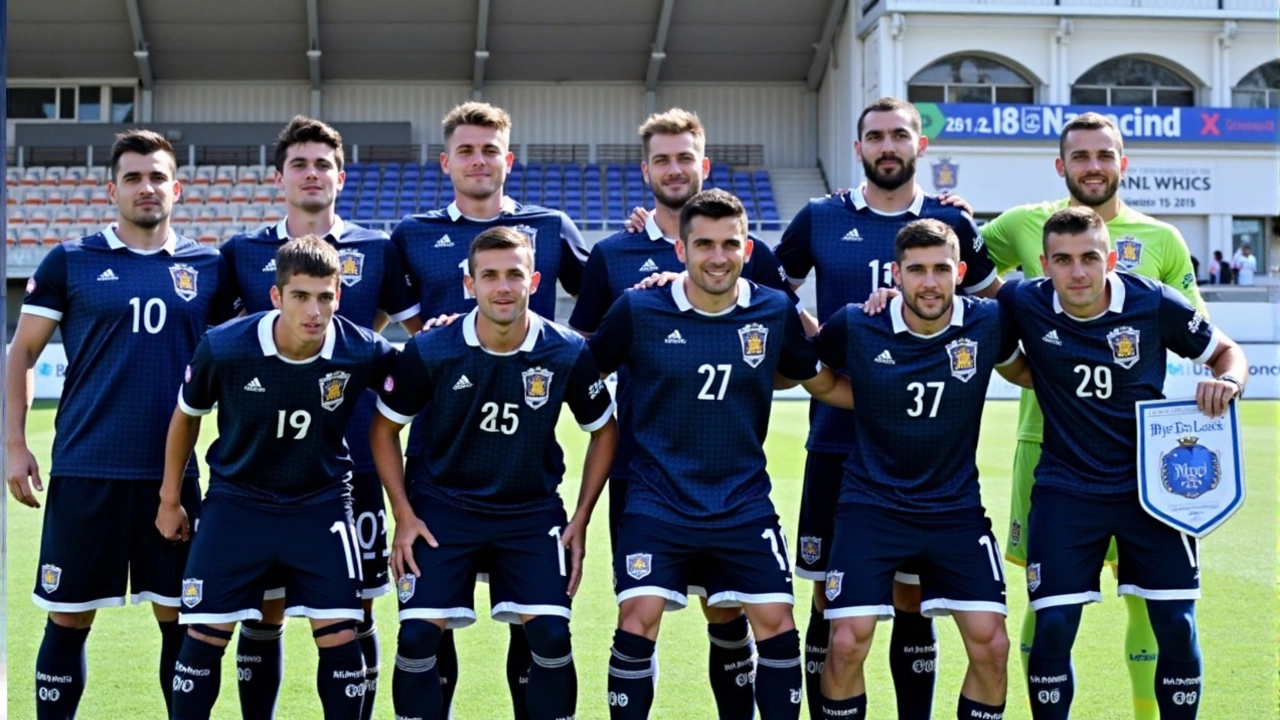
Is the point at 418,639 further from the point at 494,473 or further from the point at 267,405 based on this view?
the point at 267,405

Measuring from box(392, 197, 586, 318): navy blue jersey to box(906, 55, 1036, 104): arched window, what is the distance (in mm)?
22376

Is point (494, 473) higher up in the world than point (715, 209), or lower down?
lower down

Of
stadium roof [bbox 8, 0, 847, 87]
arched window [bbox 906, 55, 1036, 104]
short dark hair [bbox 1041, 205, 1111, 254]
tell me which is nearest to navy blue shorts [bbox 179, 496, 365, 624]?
short dark hair [bbox 1041, 205, 1111, 254]

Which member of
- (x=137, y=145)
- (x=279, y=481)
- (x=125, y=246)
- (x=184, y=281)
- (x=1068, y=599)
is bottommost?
(x=1068, y=599)

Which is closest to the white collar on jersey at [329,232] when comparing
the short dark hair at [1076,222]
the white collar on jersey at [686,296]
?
the white collar on jersey at [686,296]

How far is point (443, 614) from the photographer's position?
3959mm

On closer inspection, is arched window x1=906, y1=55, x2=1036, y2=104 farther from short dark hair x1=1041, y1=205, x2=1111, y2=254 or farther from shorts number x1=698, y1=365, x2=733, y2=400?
shorts number x1=698, y1=365, x2=733, y2=400

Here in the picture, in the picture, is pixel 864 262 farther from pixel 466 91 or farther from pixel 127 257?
pixel 466 91

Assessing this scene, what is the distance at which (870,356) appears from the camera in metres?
4.14

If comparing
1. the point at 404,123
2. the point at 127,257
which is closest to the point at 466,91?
the point at 404,123

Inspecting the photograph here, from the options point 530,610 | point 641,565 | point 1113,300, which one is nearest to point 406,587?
point 530,610

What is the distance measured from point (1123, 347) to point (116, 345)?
11.1ft

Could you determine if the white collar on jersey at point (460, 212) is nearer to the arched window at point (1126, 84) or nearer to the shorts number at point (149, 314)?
the shorts number at point (149, 314)

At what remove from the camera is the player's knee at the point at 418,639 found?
3879mm
